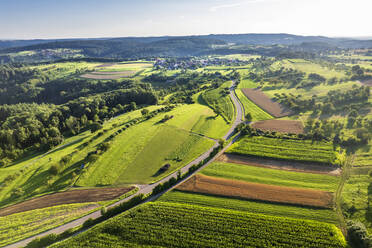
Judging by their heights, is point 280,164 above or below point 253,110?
below

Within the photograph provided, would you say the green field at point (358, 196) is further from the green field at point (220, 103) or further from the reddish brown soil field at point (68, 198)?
the reddish brown soil field at point (68, 198)

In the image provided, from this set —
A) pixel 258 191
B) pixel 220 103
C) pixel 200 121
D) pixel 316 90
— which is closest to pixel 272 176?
pixel 258 191

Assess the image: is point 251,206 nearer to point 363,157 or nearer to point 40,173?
point 363,157

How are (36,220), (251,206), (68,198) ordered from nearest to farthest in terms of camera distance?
(251,206) < (36,220) < (68,198)

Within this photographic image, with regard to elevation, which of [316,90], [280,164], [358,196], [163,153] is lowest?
[358,196]

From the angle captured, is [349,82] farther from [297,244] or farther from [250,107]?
[297,244]

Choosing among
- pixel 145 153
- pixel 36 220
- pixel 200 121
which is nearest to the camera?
pixel 36 220

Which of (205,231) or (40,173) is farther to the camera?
(40,173)
